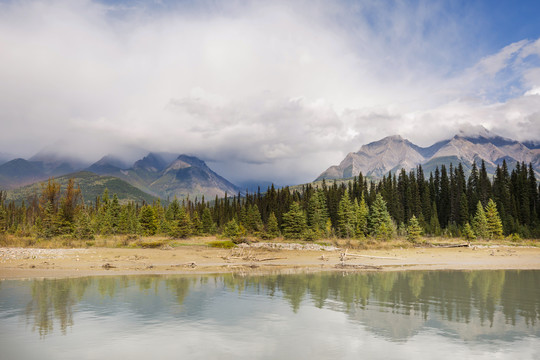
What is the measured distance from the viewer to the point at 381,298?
21219 mm

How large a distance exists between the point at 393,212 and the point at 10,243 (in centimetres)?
9346

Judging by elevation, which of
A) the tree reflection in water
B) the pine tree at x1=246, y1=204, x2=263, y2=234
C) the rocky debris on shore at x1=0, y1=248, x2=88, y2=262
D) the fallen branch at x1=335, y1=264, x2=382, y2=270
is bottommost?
the fallen branch at x1=335, y1=264, x2=382, y2=270

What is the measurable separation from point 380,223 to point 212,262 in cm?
4686

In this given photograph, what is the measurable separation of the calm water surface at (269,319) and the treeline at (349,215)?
40.6 metres

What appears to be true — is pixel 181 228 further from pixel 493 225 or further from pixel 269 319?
pixel 493 225

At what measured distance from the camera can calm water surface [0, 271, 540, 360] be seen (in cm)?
1229

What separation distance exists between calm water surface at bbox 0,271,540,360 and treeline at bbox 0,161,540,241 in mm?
40601

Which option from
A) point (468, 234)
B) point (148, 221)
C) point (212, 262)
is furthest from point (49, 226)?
point (468, 234)

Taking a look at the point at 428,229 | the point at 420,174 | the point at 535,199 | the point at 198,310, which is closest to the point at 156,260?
the point at 198,310

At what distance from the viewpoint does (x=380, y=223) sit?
74.7 m

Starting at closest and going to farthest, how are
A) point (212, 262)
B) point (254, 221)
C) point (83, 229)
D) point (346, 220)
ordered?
point (212, 262) < point (83, 229) < point (346, 220) < point (254, 221)

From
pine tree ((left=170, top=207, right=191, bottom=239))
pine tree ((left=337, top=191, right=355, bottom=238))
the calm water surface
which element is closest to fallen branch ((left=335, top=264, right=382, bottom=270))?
the calm water surface

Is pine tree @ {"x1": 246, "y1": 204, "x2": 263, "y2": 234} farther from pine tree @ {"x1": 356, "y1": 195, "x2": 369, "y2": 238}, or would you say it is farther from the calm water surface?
the calm water surface

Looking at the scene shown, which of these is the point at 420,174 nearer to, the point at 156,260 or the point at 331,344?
the point at 156,260
